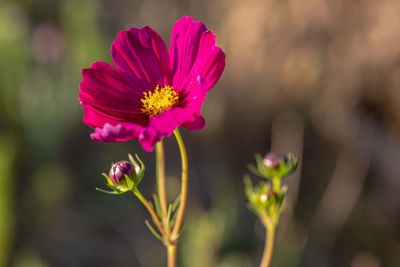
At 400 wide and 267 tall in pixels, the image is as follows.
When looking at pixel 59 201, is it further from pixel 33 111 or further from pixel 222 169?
pixel 222 169

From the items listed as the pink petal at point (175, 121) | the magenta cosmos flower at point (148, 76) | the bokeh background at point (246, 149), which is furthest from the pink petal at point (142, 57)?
the bokeh background at point (246, 149)

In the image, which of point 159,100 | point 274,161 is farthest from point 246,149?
point 159,100

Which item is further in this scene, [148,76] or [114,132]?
[148,76]

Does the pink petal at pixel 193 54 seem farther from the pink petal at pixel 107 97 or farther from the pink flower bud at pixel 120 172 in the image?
the pink flower bud at pixel 120 172

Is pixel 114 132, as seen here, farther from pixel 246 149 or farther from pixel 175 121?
pixel 246 149

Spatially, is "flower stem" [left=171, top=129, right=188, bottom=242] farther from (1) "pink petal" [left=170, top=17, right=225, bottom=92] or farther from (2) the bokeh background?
(2) the bokeh background

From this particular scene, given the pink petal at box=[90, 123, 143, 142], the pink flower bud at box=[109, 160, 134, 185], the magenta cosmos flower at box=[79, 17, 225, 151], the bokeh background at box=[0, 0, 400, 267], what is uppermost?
the magenta cosmos flower at box=[79, 17, 225, 151]

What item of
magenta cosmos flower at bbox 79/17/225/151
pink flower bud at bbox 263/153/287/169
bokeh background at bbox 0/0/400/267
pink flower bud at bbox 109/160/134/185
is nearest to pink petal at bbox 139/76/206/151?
magenta cosmos flower at bbox 79/17/225/151
